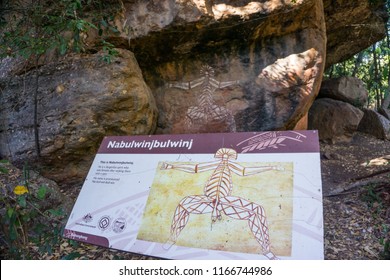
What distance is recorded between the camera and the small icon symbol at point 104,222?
6.33ft

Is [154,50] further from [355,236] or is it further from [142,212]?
[355,236]

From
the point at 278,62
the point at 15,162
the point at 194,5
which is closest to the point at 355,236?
the point at 278,62

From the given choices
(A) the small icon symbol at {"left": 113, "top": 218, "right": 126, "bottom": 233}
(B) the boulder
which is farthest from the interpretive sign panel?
(B) the boulder

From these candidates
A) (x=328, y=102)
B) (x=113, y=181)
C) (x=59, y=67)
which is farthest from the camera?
(x=328, y=102)

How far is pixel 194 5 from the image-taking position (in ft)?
11.4

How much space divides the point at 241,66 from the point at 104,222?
2.68 m

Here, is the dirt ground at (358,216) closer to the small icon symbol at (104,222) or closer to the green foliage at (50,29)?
the small icon symbol at (104,222)

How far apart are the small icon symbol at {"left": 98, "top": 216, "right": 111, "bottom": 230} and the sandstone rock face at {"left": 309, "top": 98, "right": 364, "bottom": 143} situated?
15.3ft

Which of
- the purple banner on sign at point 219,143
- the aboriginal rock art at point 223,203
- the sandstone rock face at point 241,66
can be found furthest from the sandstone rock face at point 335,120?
the aboriginal rock art at point 223,203

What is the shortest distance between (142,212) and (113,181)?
394mm

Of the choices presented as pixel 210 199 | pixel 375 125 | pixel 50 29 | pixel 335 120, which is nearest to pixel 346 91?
pixel 375 125

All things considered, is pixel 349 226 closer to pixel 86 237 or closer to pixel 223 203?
pixel 223 203

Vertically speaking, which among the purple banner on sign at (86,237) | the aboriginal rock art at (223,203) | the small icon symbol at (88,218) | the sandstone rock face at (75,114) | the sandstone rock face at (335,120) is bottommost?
the purple banner on sign at (86,237)

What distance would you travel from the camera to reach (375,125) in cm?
600
